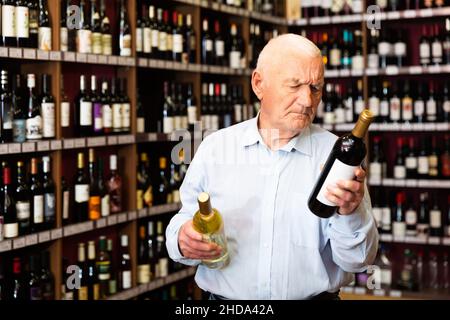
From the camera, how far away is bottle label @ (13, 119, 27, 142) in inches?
113

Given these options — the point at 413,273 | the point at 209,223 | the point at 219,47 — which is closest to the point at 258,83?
the point at 209,223

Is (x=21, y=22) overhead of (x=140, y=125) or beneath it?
overhead

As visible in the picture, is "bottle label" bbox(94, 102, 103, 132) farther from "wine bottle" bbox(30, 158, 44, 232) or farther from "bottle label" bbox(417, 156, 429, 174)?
"bottle label" bbox(417, 156, 429, 174)

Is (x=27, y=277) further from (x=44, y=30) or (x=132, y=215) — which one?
(x=44, y=30)

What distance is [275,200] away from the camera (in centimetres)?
178

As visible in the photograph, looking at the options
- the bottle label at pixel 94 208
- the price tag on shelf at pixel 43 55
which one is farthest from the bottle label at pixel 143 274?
the price tag on shelf at pixel 43 55

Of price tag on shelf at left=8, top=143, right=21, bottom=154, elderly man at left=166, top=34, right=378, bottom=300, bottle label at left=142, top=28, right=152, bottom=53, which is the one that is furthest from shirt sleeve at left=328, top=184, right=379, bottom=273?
bottle label at left=142, top=28, right=152, bottom=53

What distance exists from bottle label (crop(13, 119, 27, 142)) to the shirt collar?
1.38 metres

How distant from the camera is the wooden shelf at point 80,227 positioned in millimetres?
2826

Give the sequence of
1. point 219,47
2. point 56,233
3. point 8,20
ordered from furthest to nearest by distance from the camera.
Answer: point 219,47
point 56,233
point 8,20

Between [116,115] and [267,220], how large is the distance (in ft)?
6.13

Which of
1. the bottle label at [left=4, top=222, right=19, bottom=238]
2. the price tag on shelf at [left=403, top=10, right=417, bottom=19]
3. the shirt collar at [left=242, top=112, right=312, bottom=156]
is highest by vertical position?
the price tag on shelf at [left=403, top=10, right=417, bottom=19]

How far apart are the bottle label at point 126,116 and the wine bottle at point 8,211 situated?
0.78 m

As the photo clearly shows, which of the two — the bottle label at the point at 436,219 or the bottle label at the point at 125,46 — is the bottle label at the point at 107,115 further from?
the bottle label at the point at 436,219
